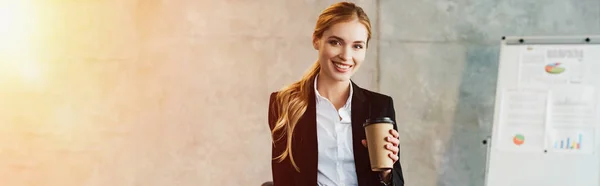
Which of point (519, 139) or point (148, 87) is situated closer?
point (519, 139)

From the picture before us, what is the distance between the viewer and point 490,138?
252 centimetres

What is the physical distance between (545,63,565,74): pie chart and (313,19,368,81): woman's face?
0.79m

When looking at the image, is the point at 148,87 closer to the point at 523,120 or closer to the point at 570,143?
the point at 523,120

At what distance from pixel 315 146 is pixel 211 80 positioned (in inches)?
25.5

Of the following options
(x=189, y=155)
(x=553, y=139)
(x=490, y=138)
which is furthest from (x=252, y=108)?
(x=553, y=139)

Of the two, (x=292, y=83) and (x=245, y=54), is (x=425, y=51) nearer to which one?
(x=292, y=83)

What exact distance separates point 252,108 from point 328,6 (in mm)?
581

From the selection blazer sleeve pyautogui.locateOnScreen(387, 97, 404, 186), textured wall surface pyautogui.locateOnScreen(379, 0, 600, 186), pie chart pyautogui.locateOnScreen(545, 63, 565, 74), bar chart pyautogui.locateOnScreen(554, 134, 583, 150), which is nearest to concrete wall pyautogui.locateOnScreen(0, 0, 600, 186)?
textured wall surface pyautogui.locateOnScreen(379, 0, 600, 186)

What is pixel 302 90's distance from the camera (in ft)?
8.17

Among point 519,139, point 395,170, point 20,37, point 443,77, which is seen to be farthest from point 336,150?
point 20,37

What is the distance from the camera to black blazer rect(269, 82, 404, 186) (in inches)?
91.9

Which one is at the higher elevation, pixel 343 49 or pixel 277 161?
pixel 343 49

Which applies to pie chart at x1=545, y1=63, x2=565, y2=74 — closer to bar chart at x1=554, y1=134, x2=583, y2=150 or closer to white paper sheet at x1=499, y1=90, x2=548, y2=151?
white paper sheet at x1=499, y1=90, x2=548, y2=151

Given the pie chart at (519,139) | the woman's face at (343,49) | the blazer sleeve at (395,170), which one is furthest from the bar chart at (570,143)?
the woman's face at (343,49)
